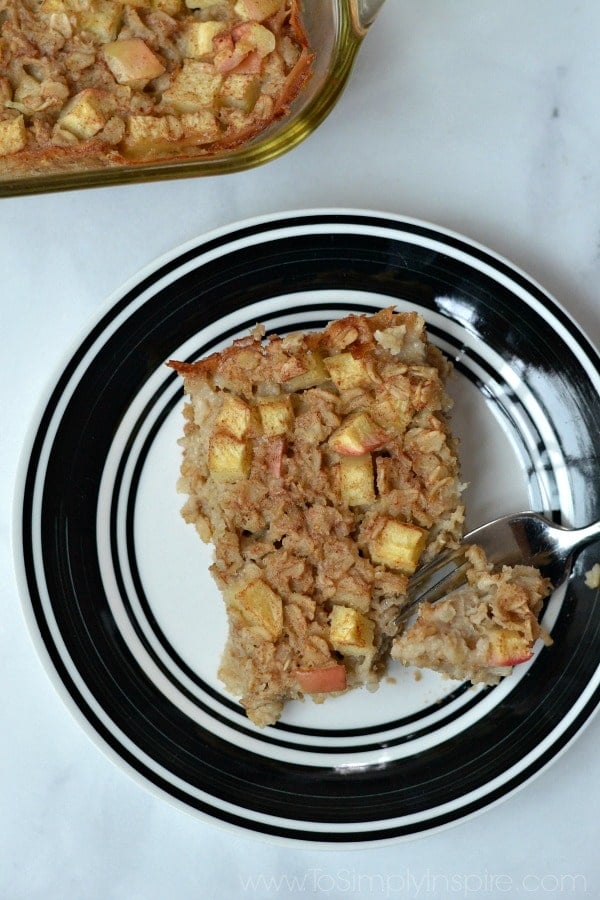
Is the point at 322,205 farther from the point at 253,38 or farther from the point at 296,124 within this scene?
the point at 253,38

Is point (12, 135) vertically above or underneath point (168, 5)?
underneath

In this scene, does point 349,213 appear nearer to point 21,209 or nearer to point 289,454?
point 289,454

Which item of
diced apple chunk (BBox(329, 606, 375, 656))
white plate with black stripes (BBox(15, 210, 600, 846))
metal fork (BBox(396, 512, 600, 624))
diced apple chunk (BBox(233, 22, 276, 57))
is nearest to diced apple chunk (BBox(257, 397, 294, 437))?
white plate with black stripes (BBox(15, 210, 600, 846))

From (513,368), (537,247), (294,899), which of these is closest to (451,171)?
(537,247)

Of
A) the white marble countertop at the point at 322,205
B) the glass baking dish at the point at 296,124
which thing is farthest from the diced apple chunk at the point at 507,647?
the glass baking dish at the point at 296,124

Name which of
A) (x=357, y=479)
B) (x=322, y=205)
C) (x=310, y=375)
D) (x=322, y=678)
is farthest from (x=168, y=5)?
(x=322, y=678)
